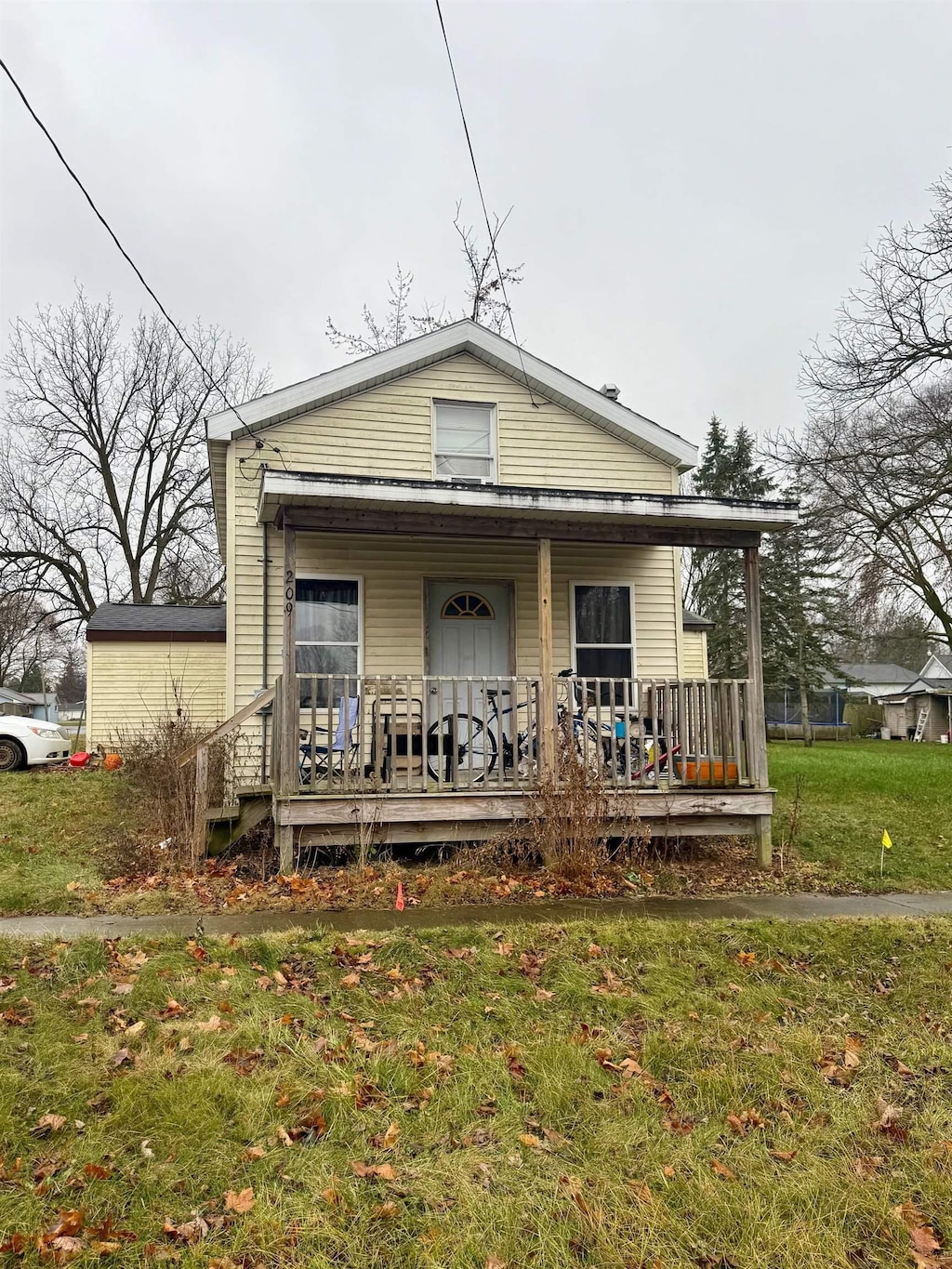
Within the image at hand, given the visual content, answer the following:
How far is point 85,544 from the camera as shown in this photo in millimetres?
29484

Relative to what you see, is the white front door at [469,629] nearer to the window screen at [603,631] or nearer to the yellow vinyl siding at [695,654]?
the window screen at [603,631]

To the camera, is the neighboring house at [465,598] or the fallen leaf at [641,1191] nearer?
the fallen leaf at [641,1191]

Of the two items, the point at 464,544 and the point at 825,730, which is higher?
the point at 464,544

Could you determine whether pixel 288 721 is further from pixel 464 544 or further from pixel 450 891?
pixel 464 544

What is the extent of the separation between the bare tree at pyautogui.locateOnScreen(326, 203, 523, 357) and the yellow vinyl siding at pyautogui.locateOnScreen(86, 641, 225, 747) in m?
10.7

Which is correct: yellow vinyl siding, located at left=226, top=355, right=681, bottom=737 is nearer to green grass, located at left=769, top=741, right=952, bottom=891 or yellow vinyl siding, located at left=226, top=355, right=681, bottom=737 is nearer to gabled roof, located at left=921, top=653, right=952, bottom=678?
green grass, located at left=769, top=741, right=952, bottom=891

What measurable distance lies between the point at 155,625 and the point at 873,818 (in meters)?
12.5

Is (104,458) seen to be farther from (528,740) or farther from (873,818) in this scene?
(873,818)

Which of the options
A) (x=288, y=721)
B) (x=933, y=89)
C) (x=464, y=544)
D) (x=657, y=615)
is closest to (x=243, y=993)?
(x=288, y=721)

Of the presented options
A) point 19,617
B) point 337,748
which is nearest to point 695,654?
point 337,748

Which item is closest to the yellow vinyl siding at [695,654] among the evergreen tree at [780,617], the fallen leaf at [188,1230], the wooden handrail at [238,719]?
the evergreen tree at [780,617]

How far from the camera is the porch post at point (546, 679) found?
7.02m

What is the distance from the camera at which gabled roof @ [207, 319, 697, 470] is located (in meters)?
9.24

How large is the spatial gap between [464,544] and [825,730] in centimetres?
2769
